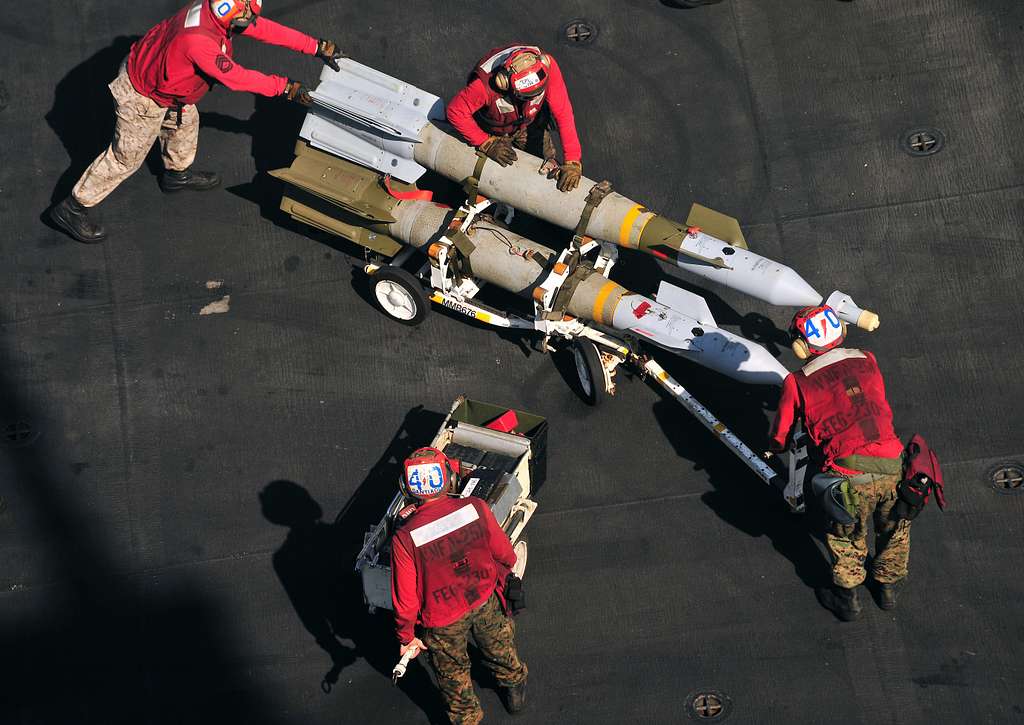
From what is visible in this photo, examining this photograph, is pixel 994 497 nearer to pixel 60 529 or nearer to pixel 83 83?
pixel 60 529

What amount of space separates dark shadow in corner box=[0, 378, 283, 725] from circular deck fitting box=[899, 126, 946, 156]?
801 cm

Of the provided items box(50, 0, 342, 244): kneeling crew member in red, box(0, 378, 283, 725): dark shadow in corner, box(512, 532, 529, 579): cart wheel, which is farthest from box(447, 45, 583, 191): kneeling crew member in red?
box(0, 378, 283, 725): dark shadow in corner

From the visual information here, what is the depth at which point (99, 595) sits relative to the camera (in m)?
9.65

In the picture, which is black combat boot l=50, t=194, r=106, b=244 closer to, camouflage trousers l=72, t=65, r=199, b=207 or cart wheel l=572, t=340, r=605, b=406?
camouflage trousers l=72, t=65, r=199, b=207

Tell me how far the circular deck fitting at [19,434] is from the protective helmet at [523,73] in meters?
5.53

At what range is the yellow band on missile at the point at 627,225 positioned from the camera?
389 inches

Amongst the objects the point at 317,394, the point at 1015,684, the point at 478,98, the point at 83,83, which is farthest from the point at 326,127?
the point at 1015,684

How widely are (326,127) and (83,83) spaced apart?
3.57m

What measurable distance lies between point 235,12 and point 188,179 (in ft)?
6.93

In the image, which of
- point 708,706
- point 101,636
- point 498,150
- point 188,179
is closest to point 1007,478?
point 708,706

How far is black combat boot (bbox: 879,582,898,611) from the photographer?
882cm

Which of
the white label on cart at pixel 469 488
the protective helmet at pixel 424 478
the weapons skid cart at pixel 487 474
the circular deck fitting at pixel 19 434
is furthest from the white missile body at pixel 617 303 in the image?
the circular deck fitting at pixel 19 434

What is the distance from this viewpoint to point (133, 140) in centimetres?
1084

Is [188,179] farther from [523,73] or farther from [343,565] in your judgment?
[343,565]
